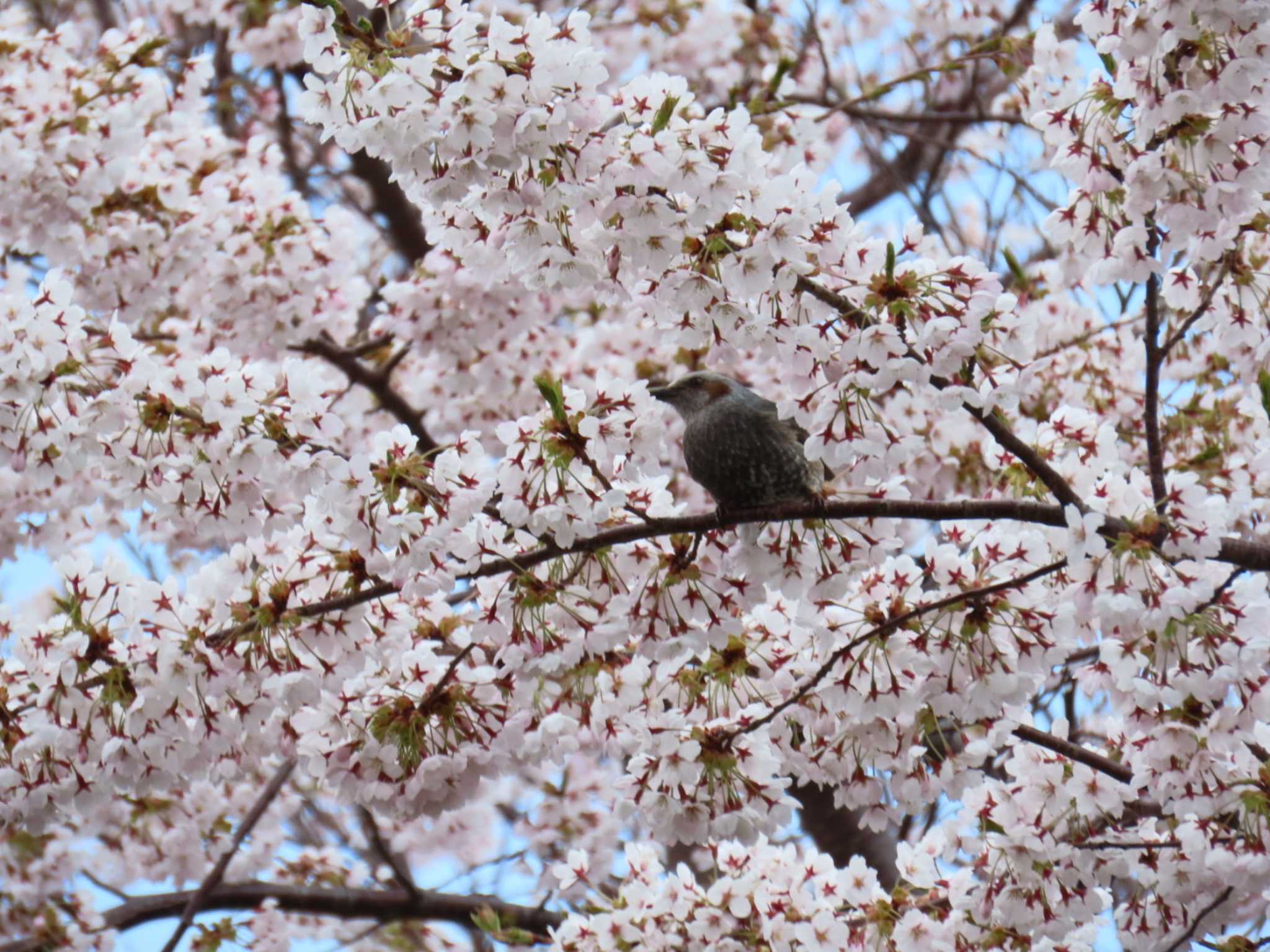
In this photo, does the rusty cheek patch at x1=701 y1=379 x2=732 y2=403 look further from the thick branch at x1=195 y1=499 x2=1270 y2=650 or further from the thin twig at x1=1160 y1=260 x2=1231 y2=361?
the thin twig at x1=1160 y1=260 x2=1231 y2=361

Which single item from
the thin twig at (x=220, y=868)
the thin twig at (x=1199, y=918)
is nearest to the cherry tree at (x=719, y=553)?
the thin twig at (x=1199, y=918)

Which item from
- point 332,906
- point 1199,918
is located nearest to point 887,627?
point 1199,918

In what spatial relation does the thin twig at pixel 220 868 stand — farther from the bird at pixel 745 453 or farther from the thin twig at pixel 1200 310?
the thin twig at pixel 1200 310

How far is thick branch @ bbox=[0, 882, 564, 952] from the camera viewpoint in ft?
Result: 14.9

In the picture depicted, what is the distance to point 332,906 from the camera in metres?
4.71

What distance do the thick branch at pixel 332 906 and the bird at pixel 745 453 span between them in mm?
2082

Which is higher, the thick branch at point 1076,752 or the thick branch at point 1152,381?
the thick branch at point 1152,381

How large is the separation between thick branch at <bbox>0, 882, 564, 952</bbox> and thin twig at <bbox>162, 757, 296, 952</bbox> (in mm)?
113

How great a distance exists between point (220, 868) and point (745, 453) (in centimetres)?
249

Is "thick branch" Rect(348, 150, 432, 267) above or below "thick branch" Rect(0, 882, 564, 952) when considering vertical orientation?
above

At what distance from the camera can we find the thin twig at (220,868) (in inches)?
163

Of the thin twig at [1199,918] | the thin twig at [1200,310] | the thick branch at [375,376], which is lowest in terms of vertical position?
the thin twig at [1199,918]

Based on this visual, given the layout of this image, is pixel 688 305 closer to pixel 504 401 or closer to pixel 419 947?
pixel 504 401

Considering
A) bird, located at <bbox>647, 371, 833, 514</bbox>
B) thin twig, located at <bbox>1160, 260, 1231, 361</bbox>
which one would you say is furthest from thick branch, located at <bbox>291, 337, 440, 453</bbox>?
thin twig, located at <bbox>1160, 260, 1231, 361</bbox>
